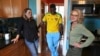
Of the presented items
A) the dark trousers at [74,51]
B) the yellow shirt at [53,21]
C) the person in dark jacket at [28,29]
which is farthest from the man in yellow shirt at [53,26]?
the dark trousers at [74,51]

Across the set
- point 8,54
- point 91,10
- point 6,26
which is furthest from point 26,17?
point 91,10

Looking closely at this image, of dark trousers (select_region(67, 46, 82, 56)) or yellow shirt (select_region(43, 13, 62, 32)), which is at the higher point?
yellow shirt (select_region(43, 13, 62, 32))

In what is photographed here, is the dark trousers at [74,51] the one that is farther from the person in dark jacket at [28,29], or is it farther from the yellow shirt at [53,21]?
the yellow shirt at [53,21]

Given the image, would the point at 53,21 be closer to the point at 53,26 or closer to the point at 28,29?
the point at 53,26

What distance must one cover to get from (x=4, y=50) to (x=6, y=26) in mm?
986

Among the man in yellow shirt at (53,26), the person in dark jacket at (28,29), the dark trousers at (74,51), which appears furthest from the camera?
the man in yellow shirt at (53,26)

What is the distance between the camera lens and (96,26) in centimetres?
404

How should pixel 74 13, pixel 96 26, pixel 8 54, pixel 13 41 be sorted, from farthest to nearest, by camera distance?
pixel 96 26, pixel 13 41, pixel 8 54, pixel 74 13

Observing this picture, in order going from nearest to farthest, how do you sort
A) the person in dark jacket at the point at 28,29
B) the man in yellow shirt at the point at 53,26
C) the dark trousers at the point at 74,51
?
the dark trousers at the point at 74,51
the person in dark jacket at the point at 28,29
the man in yellow shirt at the point at 53,26

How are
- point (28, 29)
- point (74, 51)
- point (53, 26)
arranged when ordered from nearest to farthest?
point (74, 51), point (28, 29), point (53, 26)

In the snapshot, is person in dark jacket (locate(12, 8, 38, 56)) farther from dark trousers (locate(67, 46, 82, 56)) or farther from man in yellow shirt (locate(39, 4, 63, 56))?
dark trousers (locate(67, 46, 82, 56))

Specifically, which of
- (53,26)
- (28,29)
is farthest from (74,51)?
(53,26)

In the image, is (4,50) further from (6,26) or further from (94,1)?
(94,1)

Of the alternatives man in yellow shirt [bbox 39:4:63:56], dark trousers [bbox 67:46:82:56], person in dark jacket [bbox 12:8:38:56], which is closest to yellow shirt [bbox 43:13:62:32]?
man in yellow shirt [bbox 39:4:63:56]
